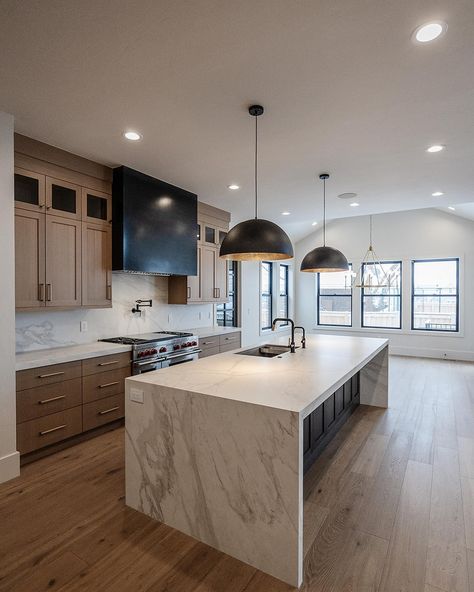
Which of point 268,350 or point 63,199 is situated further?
point 268,350

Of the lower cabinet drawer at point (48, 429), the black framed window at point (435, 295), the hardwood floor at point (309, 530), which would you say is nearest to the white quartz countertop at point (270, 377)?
the hardwood floor at point (309, 530)

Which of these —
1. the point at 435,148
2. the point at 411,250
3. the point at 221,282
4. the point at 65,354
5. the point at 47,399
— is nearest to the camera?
the point at 47,399

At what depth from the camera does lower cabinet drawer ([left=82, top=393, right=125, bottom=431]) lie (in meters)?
3.27

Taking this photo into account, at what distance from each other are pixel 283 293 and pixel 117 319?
556cm

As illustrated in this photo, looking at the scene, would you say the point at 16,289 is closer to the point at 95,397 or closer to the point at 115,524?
the point at 95,397

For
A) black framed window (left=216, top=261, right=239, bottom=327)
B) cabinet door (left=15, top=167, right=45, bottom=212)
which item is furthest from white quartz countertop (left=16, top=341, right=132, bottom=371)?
black framed window (left=216, top=261, right=239, bottom=327)

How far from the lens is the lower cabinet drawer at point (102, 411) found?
327cm

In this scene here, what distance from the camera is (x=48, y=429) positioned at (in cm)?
297

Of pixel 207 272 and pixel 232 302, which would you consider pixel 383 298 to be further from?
pixel 207 272

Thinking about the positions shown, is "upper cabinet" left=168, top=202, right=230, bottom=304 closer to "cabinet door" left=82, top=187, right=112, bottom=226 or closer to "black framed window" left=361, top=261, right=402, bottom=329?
"cabinet door" left=82, top=187, right=112, bottom=226

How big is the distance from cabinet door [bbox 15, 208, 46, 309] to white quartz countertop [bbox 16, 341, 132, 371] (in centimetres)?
45

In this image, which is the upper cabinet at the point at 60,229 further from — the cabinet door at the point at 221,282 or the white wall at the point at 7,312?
the cabinet door at the point at 221,282

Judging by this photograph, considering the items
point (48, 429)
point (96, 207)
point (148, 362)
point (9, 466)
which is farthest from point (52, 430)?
point (96, 207)

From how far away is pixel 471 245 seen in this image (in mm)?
7293
